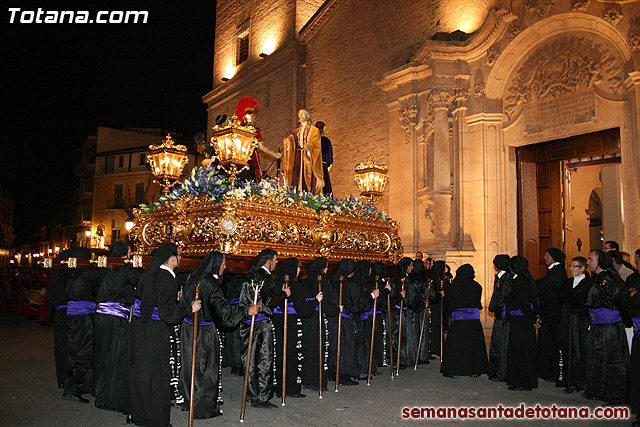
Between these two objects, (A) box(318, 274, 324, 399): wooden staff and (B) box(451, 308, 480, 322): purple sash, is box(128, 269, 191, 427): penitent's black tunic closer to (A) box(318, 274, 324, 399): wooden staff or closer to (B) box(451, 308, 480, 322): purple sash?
(A) box(318, 274, 324, 399): wooden staff

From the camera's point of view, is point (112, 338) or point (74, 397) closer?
point (112, 338)

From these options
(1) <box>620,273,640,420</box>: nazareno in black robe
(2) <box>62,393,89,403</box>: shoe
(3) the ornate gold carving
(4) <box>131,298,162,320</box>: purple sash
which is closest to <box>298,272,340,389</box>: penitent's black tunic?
(3) the ornate gold carving

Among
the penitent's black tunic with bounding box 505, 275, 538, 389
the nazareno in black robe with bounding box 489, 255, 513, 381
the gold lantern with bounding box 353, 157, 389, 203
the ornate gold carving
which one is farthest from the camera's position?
the gold lantern with bounding box 353, 157, 389, 203

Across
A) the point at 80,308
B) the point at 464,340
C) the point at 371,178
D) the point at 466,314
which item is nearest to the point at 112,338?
the point at 80,308

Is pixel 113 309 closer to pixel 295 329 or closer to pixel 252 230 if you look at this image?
pixel 252 230

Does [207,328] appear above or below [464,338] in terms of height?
above

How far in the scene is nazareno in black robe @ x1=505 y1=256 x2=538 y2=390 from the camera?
740cm

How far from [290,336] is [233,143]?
280 centimetres

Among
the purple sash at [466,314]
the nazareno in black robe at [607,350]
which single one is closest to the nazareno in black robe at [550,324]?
the purple sash at [466,314]

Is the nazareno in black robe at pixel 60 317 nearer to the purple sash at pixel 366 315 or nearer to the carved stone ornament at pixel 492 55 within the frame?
the purple sash at pixel 366 315

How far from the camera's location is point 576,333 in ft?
23.4

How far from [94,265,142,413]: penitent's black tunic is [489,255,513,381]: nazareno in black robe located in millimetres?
5339

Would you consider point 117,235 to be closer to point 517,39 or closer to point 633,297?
point 517,39

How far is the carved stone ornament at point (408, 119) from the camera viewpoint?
47.9 feet
